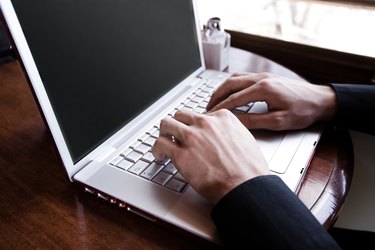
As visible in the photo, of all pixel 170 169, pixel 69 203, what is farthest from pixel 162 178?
pixel 69 203

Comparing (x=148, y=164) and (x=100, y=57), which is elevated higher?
(x=100, y=57)

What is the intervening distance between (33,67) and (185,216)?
31cm

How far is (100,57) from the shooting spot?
527 millimetres

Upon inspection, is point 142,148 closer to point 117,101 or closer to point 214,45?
point 117,101

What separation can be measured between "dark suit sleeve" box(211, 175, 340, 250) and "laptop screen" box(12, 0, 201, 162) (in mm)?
276

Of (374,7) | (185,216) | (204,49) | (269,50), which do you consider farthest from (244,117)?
(374,7)

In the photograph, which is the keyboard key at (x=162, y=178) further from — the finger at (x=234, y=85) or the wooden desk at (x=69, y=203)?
the finger at (x=234, y=85)

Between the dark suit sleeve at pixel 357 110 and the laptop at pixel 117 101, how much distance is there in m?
0.07

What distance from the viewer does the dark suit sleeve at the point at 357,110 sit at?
60 centimetres

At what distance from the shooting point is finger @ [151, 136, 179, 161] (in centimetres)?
46

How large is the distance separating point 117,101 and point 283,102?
0.33 meters

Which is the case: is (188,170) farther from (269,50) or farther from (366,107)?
(269,50)

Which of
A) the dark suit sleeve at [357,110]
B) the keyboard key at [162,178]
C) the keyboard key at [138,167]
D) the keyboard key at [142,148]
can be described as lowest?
the dark suit sleeve at [357,110]

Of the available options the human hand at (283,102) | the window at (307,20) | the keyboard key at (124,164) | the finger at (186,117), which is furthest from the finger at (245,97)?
the window at (307,20)
